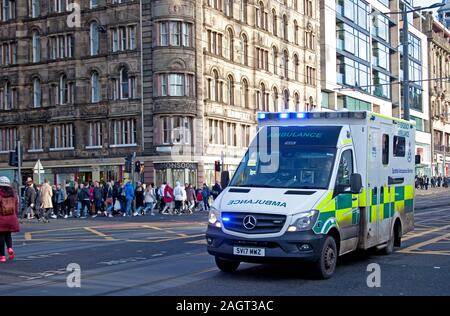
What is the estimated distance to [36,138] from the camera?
5184 cm

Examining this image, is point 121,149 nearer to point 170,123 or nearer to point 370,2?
point 170,123

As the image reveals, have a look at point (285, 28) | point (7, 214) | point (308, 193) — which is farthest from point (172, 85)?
point (308, 193)

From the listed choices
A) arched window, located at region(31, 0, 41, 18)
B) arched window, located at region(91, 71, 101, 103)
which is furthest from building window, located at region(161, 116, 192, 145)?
arched window, located at region(31, 0, 41, 18)

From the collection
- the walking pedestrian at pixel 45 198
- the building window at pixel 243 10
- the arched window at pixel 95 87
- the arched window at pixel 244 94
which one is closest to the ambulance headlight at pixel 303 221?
the walking pedestrian at pixel 45 198

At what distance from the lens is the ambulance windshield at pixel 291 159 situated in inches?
428

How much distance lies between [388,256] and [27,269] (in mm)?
6914

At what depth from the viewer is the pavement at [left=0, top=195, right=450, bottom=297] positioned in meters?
9.64

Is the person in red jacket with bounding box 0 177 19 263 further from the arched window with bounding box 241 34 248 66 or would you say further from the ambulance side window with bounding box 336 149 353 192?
the arched window with bounding box 241 34 248 66

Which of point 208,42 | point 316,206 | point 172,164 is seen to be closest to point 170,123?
point 172,164

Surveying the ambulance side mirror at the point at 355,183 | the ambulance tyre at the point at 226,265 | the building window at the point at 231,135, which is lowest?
the ambulance tyre at the point at 226,265

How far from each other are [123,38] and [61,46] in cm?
556

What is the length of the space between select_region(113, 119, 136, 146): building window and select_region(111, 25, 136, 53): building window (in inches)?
202

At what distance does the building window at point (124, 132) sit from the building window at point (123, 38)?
16.9 ft

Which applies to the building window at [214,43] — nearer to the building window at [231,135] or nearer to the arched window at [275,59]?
the building window at [231,135]
